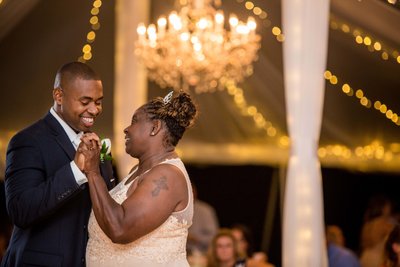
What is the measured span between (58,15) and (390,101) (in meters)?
2.80

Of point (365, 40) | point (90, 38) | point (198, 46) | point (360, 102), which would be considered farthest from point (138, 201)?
point (360, 102)

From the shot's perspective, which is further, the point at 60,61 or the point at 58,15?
the point at 60,61

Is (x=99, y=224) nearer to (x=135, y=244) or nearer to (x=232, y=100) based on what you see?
(x=135, y=244)

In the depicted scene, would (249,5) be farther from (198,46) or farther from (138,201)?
(138,201)

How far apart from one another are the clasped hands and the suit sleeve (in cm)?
6

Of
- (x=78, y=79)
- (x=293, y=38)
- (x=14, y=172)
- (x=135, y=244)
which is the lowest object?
(x=135, y=244)

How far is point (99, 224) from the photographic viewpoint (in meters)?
3.51

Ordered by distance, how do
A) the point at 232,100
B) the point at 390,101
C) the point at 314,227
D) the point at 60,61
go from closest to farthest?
the point at 314,227
the point at 390,101
the point at 60,61
the point at 232,100

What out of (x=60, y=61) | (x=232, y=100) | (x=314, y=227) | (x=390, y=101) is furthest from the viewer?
(x=232, y=100)

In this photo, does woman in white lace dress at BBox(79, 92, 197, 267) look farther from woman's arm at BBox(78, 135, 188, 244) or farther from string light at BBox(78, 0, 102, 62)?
string light at BBox(78, 0, 102, 62)

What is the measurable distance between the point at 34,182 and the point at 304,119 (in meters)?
2.18

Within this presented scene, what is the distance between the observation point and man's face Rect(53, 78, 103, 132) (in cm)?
367

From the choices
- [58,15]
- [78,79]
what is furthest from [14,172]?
[58,15]

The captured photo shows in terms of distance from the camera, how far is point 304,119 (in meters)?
5.21
